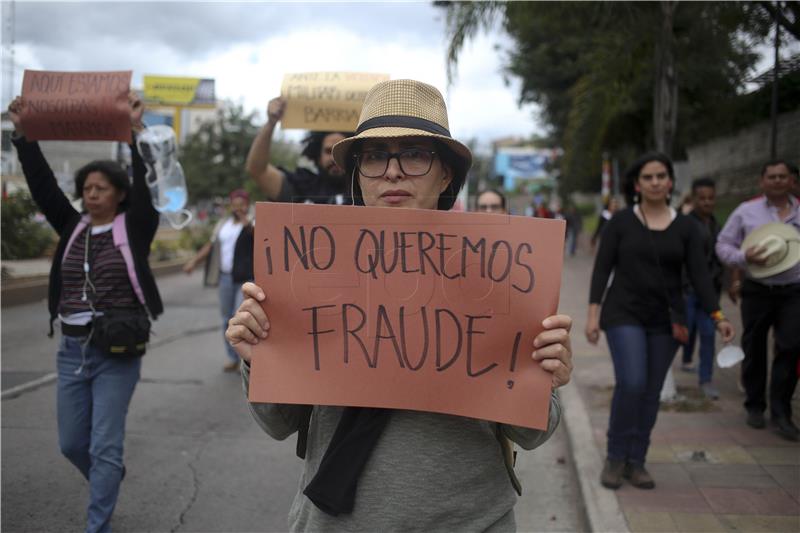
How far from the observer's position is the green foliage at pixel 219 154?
3606 cm

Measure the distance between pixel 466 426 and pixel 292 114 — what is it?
3540 mm

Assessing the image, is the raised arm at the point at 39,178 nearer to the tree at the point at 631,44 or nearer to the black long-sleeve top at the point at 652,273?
the black long-sleeve top at the point at 652,273

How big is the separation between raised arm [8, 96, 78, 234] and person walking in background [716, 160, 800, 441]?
4121 mm

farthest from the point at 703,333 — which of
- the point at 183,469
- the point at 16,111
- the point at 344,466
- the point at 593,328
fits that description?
the point at 16,111

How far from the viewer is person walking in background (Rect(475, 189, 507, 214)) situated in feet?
19.9

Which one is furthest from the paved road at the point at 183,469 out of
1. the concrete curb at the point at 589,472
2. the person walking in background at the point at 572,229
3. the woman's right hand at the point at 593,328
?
the person walking in background at the point at 572,229

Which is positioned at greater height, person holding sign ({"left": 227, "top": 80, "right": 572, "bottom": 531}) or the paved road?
person holding sign ({"left": 227, "top": 80, "right": 572, "bottom": 531})

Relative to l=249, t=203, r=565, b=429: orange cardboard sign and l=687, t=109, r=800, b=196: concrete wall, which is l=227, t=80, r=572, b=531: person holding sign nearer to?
l=249, t=203, r=565, b=429: orange cardboard sign

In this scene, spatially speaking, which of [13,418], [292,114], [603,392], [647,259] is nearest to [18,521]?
[13,418]

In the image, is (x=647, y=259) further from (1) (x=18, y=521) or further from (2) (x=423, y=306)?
(1) (x=18, y=521)

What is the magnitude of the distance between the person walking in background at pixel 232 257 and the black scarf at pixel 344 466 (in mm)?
5404

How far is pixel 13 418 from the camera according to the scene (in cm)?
553

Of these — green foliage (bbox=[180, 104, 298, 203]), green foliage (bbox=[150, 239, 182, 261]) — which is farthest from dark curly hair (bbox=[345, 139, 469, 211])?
green foliage (bbox=[180, 104, 298, 203])

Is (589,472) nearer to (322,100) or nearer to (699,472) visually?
(699,472)
